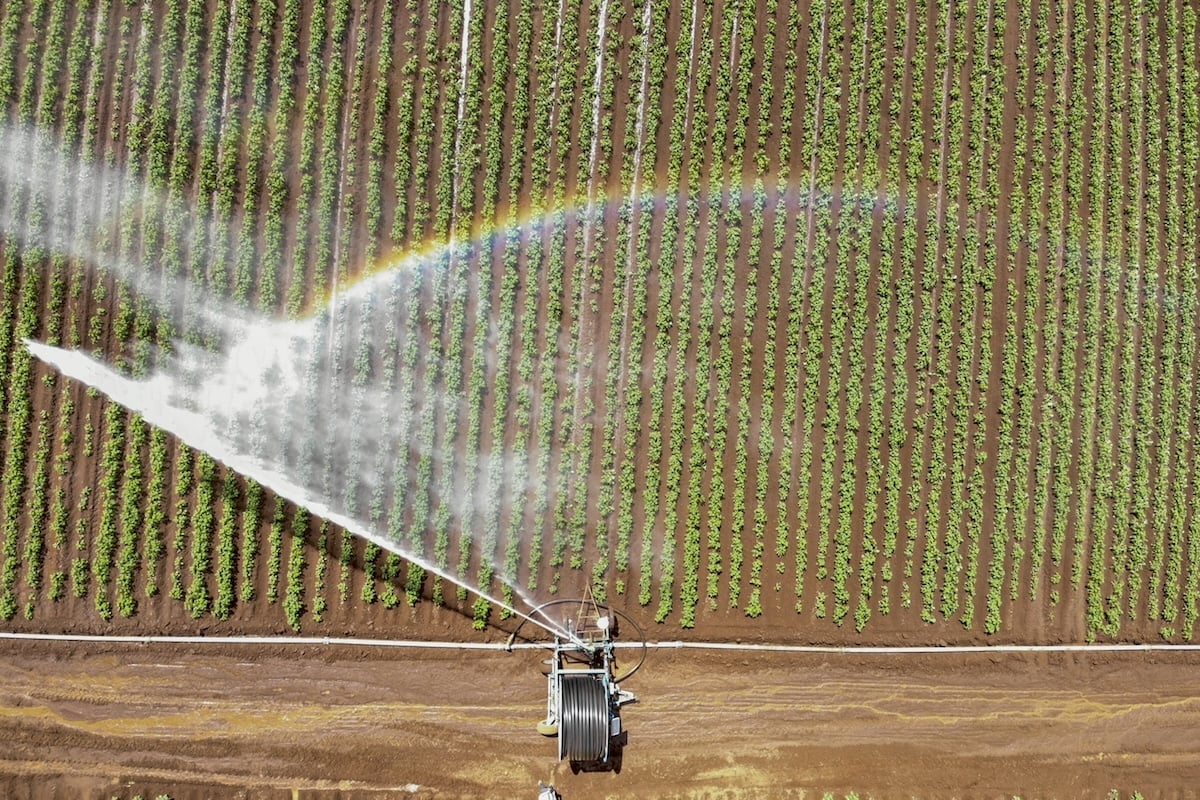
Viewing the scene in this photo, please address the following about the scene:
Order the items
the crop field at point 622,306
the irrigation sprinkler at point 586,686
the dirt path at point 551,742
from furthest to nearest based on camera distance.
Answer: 1. the crop field at point 622,306
2. the dirt path at point 551,742
3. the irrigation sprinkler at point 586,686

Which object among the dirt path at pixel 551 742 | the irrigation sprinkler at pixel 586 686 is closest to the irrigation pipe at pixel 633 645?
the dirt path at pixel 551 742

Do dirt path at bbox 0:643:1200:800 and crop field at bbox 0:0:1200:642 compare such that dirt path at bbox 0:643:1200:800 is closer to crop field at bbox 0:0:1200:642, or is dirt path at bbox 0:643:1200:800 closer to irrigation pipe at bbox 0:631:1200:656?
irrigation pipe at bbox 0:631:1200:656

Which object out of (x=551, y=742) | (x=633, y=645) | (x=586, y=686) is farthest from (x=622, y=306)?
(x=551, y=742)

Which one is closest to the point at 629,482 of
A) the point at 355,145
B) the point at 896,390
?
the point at 896,390

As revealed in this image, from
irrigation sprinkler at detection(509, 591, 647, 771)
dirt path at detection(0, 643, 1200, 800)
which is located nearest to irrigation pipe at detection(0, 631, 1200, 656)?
dirt path at detection(0, 643, 1200, 800)

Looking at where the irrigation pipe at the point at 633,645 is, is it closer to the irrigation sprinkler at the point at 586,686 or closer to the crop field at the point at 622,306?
the crop field at the point at 622,306
